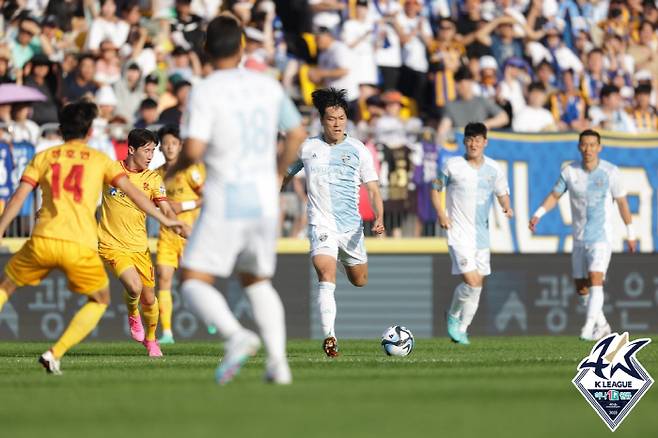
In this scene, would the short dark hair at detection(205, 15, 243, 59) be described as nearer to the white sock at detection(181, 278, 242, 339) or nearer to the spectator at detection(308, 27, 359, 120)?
the white sock at detection(181, 278, 242, 339)

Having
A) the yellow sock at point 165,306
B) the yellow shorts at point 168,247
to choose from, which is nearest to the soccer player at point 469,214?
the yellow shorts at point 168,247

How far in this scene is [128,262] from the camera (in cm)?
1614

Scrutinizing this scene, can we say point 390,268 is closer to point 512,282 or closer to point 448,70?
point 512,282

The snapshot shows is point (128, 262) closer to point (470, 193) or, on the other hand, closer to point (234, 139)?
point (470, 193)

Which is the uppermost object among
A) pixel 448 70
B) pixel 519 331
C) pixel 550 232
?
pixel 448 70

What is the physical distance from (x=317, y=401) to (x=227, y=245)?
1263 mm

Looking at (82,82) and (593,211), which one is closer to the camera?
(593,211)

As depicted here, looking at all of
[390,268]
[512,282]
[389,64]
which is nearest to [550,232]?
[512,282]

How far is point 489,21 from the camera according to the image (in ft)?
91.4

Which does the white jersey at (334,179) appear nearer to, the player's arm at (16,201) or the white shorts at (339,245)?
the white shorts at (339,245)

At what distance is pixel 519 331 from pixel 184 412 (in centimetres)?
1380

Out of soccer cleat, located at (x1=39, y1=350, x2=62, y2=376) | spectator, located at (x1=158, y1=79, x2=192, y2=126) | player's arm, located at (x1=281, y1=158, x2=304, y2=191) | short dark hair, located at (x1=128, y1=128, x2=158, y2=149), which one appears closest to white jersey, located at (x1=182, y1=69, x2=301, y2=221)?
soccer cleat, located at (x1=39, y1=350, x2=62, y2=376)

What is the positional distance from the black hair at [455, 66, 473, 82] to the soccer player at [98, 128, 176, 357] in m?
8.83

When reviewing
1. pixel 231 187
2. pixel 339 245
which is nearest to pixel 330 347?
pixel 339 245
